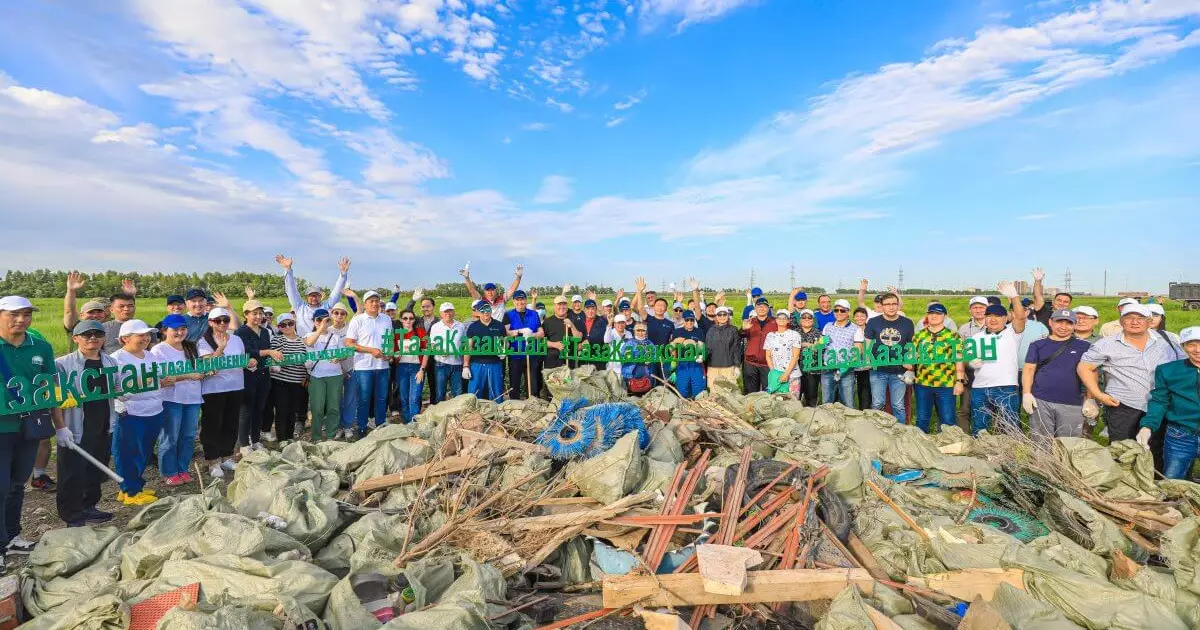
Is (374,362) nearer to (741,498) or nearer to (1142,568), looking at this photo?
(741,498)

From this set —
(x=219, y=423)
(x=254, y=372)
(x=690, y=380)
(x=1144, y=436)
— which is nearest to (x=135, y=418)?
(x=219, y=423)

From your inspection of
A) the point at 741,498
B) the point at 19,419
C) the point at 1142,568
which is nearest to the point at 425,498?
the point at 741,498

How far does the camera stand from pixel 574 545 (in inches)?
169

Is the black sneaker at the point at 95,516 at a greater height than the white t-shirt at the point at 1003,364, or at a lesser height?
lesser

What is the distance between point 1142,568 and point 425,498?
529 centimetres

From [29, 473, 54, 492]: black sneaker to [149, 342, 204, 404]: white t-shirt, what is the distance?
191 centimetres

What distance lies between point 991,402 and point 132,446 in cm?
1012

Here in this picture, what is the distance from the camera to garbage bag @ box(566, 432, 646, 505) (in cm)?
453

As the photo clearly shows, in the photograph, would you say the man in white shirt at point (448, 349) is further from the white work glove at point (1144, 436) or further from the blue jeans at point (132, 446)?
the white work glove at point (1144, 436)

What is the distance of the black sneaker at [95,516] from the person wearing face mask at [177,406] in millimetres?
849

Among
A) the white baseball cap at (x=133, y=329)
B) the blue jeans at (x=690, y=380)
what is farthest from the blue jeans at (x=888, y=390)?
the white baseball cap at (x=133, y=329)

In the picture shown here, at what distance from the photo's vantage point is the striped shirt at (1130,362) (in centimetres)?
580

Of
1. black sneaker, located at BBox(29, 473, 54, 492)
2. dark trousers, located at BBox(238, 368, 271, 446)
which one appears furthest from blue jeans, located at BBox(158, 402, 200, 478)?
black sneaker, located at BBox(29, 473, 54, 492)

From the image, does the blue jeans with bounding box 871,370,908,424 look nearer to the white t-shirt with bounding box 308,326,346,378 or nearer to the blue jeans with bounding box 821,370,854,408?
the blue jeans with bounding box 821,370,854,408
